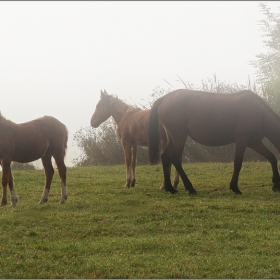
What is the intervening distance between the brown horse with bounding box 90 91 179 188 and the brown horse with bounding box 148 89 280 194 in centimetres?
85

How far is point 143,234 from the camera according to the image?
6.72m

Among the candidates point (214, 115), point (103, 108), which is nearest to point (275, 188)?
point (214, 115)

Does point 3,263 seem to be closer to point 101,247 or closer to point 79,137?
point 101,247

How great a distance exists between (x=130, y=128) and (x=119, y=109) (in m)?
0.85

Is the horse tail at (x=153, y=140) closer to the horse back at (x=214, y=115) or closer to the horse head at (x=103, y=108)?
the horse back at (x=214, y=115)

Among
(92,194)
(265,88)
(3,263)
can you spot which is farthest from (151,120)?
(265,88)

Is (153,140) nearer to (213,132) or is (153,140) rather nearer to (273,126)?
(213,132)

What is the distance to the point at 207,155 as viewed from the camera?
17609 millimetres

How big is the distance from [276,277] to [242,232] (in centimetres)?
162

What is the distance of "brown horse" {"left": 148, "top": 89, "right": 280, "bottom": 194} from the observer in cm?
971

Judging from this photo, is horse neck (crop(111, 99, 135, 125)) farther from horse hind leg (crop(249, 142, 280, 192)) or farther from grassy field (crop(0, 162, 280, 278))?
horse hind leg (crop(249, 142, 280, 192))

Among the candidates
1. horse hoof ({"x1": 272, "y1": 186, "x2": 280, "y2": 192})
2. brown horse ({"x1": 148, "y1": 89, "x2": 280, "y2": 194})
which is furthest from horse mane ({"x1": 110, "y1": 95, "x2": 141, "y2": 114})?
horse hoof ({"x1": 272, "y1": 186, "x2": 280, "y2": 192})

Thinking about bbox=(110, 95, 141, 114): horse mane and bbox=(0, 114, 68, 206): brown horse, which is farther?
bbox=(110, 95, 141, 114): horse mane

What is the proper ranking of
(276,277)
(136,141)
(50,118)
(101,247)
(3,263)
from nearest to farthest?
(276,277) < (3,263) < (101,247) < (50,118) < (136,141)
